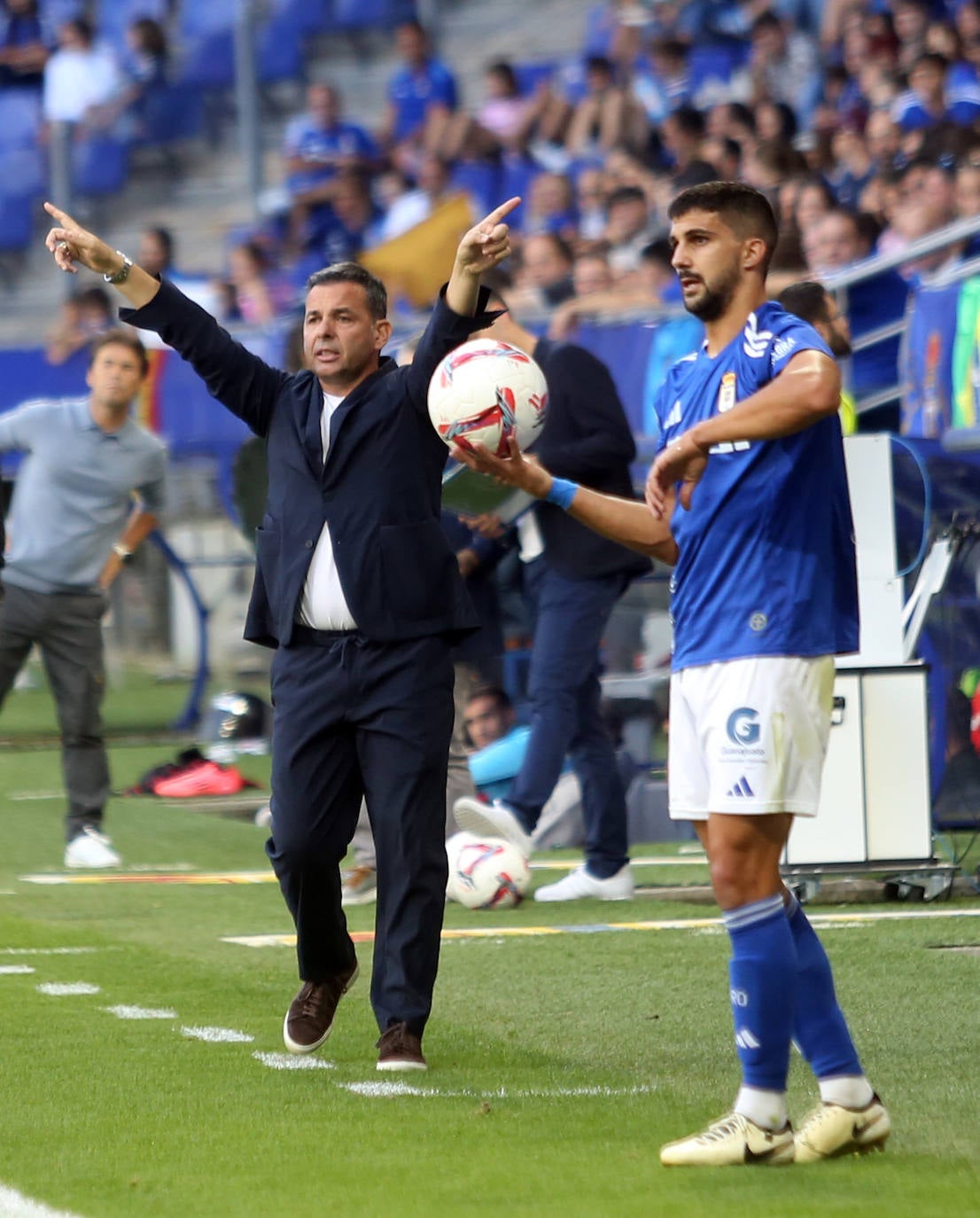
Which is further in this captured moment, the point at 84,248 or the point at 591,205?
the point at 591,205

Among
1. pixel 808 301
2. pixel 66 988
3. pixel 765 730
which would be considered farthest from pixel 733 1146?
pixel 808 301

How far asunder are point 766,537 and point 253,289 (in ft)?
51.9

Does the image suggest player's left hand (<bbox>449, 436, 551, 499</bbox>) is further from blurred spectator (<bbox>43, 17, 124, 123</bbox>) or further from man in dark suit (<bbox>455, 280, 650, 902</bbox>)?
blurred spectator (<bbox>43, 17, 124, 123</bbox>)

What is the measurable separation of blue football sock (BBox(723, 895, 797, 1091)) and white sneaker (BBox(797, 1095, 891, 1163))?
14 cm

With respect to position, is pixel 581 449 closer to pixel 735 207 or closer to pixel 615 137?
pixel 735 207

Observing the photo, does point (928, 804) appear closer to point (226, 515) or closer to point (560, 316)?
point (560, 316)

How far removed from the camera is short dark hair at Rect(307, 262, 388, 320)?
5.96 m

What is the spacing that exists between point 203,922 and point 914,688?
2835 millimetres

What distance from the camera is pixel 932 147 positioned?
14.8m

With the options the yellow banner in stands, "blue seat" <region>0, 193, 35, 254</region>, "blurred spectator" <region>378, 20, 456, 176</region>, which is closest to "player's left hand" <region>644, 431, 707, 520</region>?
the yellow banner in stands

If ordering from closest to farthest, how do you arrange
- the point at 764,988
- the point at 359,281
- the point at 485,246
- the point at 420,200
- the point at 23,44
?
the point at 764,988 < the point at 485,246 < the point at 359,281 < the point at 420,200 < the point at 23,44

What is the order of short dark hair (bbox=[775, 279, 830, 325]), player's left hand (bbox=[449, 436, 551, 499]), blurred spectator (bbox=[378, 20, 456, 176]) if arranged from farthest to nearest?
blurred spectator (bbox=[378, 20, 456, 176])
short dark hair (bbox=[775, 279, 830, 325])
player's left hand (bbox=[449, 436, 551, 499])

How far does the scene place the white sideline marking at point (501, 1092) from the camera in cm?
542

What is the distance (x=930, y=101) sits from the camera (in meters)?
16.4
